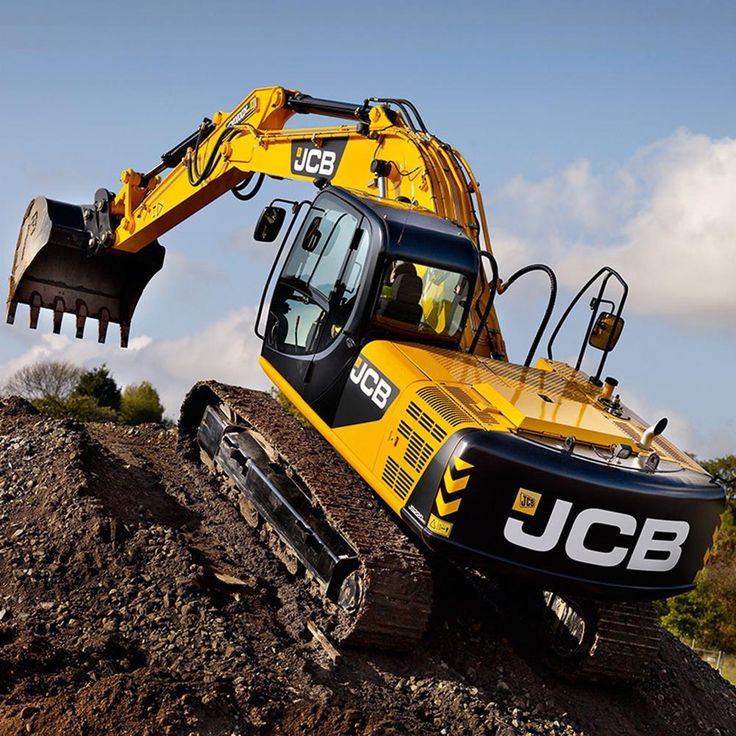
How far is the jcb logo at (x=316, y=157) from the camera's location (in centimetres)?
1096

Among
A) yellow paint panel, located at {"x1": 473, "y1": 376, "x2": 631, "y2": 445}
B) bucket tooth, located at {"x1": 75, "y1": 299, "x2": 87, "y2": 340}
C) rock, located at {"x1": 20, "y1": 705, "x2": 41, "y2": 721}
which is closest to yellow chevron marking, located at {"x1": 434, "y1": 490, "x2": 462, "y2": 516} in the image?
yellow paint panel, located at {"x1": 473, "y1": 376, "x2": 631, "y2": 445}

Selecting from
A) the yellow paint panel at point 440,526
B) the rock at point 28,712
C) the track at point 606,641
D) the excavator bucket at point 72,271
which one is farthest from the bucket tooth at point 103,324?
the rock at point 28,712

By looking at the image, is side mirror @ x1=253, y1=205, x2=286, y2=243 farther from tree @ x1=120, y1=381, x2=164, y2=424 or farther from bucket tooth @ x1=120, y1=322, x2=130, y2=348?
tree @ x1=120, y1=381, x2=164, y2=424

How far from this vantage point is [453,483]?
764cm

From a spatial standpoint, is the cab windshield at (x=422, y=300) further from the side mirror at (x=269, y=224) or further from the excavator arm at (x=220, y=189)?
the side mirror at (x=269, y=224)

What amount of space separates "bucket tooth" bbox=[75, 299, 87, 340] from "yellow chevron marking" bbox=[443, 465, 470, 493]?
7806mm

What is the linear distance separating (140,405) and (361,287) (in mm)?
23536

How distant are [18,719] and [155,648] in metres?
1.40

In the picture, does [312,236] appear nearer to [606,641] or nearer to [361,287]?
[361,287]

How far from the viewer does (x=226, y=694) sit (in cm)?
713

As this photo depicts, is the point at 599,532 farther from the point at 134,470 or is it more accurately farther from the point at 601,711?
the point at 134,470

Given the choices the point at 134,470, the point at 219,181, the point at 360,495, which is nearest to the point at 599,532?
the point at 360,495

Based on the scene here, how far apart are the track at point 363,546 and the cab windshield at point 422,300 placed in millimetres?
1236

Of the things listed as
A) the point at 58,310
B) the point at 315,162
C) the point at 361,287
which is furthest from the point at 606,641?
the point at 58,310
